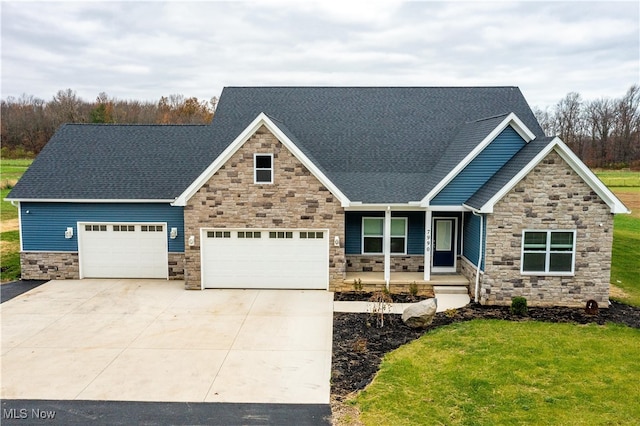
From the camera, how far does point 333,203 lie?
15.9 meters

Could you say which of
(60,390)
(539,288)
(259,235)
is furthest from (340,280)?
(60,390)

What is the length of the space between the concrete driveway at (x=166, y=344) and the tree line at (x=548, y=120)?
51.5 meters

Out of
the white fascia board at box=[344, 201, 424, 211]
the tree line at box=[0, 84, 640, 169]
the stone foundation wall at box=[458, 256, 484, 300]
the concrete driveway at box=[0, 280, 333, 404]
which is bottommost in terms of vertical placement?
the concrete driveway at box=[0, 280, 333, 404]

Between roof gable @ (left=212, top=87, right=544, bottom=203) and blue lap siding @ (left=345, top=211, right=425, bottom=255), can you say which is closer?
blue lap siding @ (left=345, top=211, right=425, bottom=255)

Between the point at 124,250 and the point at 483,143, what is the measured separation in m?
12.8

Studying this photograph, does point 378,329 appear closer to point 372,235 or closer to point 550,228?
point 372,235

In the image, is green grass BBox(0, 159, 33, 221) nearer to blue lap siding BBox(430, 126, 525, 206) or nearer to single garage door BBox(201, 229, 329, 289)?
single garage door BBox(201, 229, 329, 289)

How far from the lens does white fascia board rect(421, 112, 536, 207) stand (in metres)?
15.5

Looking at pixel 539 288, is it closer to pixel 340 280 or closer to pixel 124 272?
pixel 340 280

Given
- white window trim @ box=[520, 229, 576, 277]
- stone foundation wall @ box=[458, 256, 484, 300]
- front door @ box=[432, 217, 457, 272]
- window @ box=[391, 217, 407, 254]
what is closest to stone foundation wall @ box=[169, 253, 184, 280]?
window @ box=[391, 217, 407, 254]

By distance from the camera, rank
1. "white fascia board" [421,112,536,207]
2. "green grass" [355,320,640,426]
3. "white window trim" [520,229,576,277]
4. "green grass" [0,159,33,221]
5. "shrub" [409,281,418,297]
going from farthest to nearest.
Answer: "green grass" [0,159,33,221] < "shrub" [409,281,418,297] < "white fascia board" [421,112,536,207] < "white window trim" [520,229,576,277] < "green grass" [355,320,640,426]

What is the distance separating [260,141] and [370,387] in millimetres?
8760

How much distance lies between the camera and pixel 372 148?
18812 millimetres

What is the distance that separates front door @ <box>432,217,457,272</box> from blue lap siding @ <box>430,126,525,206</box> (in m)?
1.43
